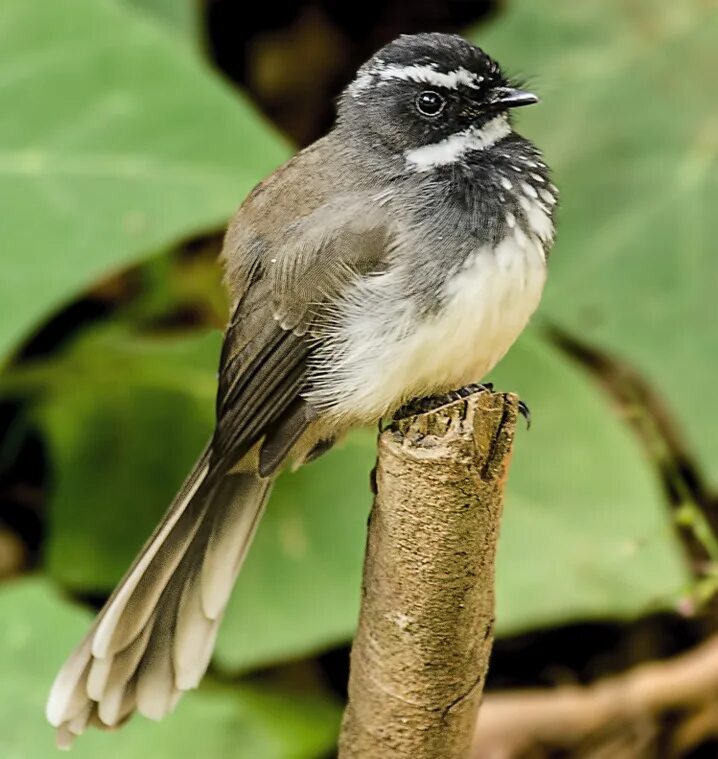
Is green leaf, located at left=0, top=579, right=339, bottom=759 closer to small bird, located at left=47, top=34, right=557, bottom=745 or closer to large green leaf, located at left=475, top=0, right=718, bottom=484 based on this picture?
small bird, located at left=47, top=34, right=557, bottom=745

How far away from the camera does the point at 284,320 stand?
2.07m

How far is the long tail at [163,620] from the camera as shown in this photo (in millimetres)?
2062

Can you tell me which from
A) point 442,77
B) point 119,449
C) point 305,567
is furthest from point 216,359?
point 442,77

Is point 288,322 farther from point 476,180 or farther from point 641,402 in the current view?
point 641,402

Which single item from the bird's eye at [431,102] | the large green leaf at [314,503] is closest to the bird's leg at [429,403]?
the bird's eye at [431,102]

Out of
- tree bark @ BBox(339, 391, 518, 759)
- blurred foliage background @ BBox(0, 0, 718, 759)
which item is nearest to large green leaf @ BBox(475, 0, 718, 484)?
blurred foliage background @ BBox(0, 0, 718, 759)

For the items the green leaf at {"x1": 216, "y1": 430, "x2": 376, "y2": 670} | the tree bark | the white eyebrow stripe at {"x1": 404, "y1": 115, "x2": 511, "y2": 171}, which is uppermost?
the white eyebrow stripe at {"x1": 404, "y1": 115, "x2": 511, "y2": 171}

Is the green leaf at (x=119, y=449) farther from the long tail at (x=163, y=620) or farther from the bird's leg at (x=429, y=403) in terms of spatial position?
the bird's leg at (x=429, y=403)

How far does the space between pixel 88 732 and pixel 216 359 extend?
0.89 m

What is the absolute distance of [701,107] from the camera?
3254 millimetres

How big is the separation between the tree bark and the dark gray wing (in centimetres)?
36

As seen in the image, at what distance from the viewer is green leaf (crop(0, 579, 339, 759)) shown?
244 centimetres

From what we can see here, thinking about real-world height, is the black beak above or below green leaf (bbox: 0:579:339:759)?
above

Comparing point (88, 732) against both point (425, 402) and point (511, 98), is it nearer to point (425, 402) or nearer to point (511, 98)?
point (425, 402)
